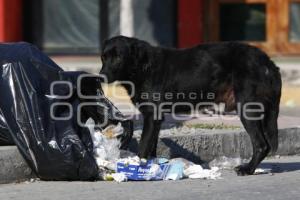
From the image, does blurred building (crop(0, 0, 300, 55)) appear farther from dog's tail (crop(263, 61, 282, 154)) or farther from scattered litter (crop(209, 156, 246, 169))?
dog's tail (crop(263, 61, 282, 154))

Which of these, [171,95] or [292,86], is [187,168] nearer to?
[171,95]

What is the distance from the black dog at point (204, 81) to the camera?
285 inches

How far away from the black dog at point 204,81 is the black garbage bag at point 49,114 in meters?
0.32

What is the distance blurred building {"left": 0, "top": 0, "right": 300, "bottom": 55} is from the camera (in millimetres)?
16906

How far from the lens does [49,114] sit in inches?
274

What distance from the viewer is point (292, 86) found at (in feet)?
48.4

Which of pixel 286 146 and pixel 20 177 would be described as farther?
pixel 286 146

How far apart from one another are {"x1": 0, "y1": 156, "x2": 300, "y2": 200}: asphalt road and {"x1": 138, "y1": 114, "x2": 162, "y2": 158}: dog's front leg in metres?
0.38

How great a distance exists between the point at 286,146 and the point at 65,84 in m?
2.77

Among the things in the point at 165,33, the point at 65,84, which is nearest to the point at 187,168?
the point at 65,84

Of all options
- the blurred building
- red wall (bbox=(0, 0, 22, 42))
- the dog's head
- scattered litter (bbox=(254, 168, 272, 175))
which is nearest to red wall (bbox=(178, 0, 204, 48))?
the blurred building

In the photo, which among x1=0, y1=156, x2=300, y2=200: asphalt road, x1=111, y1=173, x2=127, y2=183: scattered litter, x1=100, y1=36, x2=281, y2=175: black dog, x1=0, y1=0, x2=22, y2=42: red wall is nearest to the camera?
x1=0, y1=156, x2=300, y2=200: asphalt road

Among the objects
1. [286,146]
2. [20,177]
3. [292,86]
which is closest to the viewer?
[20,177]

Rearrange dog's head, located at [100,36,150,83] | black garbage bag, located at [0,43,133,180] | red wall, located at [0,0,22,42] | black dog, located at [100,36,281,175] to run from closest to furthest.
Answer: black garbage bag, located at [0,43,133,180] < dog's head, located at [100,36,150,83] < black dog, located at [100,36,281,175] < red wall, located at [0,0,22,42]
